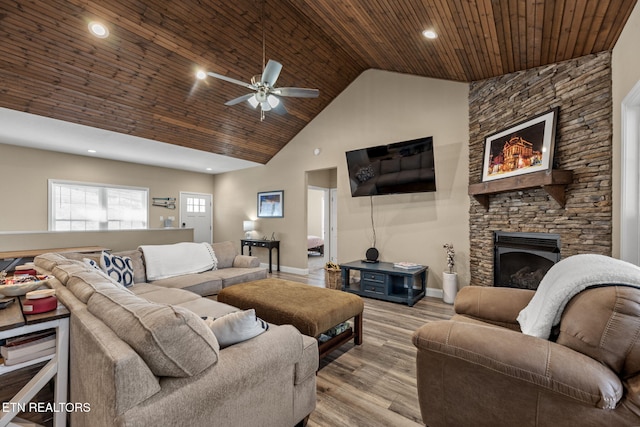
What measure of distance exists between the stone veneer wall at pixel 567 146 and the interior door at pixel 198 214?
277 inches

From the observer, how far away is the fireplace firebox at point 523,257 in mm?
3043

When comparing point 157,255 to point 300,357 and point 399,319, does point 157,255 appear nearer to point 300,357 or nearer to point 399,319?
point 300,357

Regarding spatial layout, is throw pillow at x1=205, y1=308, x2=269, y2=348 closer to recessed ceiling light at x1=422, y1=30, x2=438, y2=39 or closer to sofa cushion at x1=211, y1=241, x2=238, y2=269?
sofa cushion at x1=211, y1=241, x2=238, y2=269

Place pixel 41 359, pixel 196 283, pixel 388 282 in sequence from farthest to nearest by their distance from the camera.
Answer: pixel 388 282 → pixel 196 283 → pixel 41 359

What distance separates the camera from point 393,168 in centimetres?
444

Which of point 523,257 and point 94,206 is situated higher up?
point 94,206

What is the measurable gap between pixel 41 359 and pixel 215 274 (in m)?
2.23

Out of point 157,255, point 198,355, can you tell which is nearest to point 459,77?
point 198,355

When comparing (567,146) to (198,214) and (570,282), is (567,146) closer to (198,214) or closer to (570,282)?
(570,282)

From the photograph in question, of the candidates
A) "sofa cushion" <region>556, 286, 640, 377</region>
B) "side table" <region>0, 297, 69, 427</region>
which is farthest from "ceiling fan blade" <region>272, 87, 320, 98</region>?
"sofa cushion" <region>556, 286, 640, 377</region>

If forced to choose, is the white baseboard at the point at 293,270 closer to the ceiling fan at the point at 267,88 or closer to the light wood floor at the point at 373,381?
the light wood floor at the point at 373,381

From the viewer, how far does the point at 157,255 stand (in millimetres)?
3520

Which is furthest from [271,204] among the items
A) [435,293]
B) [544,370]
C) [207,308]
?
[544,370]

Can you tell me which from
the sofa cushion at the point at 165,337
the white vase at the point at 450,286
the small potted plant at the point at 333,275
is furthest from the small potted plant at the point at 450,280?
the sofa cushion at the point at 165,337
